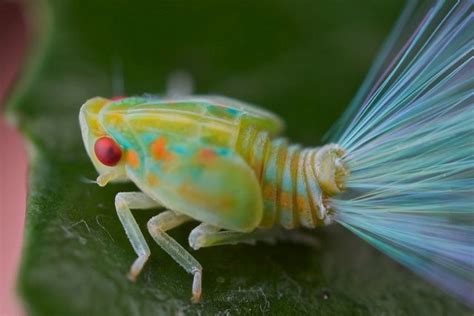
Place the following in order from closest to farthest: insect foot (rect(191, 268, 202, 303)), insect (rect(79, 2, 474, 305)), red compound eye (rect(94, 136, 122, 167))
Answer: insect foot (rect(191, 268, 202, 303)) < insect (rect(79, 2, 474, 305)) < red compound eye (rect(94, 136, 122, 167))

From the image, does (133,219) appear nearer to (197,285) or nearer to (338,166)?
(197,285)

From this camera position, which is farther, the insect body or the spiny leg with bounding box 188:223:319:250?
the spiny leg with bounding box 188:223:319:250

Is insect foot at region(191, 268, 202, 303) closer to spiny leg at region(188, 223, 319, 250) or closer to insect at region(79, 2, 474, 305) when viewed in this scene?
insect at region(79, 2, 474, 305)

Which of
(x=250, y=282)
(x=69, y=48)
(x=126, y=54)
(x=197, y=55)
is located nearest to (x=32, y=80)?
(x=69, y=48)

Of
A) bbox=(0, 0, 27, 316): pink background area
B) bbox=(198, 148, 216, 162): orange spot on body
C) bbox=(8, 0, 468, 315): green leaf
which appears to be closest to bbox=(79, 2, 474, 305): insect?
bbox=(198, 148, 216, 162): orange spot on body

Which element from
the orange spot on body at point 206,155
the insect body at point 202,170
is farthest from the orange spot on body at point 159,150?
the orange spot on body at point 206,155

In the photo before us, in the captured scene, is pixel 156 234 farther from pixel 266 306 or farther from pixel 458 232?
pixel 458 232

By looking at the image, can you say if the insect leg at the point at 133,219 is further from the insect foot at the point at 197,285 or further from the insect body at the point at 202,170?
the insect foot at the point at 197,285

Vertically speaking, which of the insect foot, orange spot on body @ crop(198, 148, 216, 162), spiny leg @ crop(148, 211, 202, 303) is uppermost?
orange spot on body @ crop(198, 148, 216, 162)
